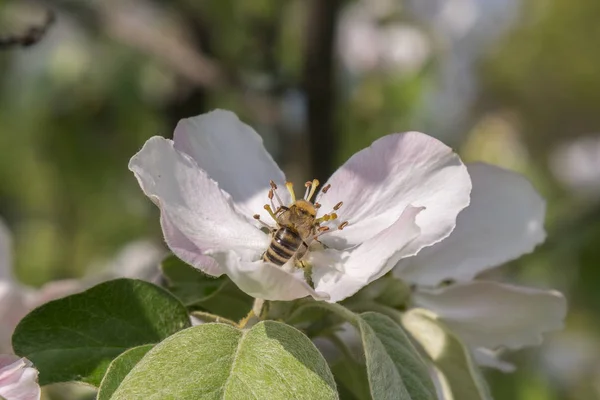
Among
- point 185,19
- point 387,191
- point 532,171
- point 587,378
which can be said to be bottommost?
point 587,378

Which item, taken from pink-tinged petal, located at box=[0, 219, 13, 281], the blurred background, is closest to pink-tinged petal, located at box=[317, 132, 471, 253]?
pink-tinged petal, located at box=[0, 219, 13, 281]

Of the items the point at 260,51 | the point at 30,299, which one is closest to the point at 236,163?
the point at 30,299

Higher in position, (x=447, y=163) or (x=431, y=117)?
(x=447, y=163)

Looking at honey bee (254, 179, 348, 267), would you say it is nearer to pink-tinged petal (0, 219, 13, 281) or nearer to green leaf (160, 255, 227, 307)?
green leaf (160, 255, 227, 307)

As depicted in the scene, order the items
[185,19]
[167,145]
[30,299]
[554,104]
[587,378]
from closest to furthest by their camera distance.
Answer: [167,145] → [30,299] → [185,19] → [587,378] → [554,104]

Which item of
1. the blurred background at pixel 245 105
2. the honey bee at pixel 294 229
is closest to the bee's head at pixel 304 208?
the honey bee at pixel 294 229

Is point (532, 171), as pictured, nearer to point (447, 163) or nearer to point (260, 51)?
point (260, 51)

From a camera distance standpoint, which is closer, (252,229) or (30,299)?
(252,229)
